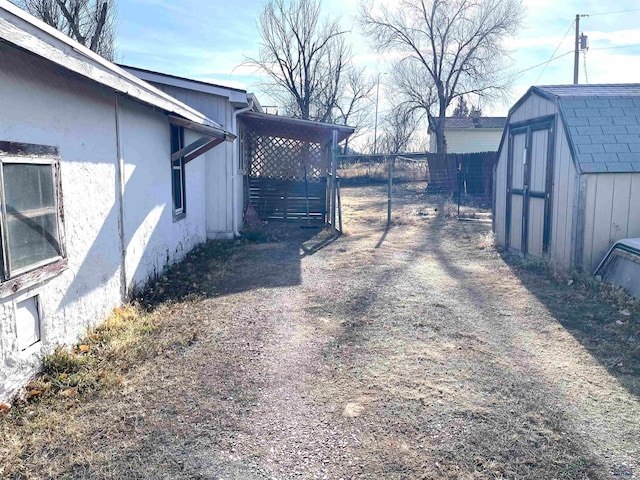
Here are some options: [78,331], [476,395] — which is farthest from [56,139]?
[476,395]

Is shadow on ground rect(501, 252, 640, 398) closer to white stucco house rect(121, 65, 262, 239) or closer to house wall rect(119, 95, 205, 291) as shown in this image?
house wall rect(119, 95, 205, 291)

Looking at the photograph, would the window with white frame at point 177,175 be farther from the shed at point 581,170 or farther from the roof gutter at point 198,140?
the shed at point 581,170

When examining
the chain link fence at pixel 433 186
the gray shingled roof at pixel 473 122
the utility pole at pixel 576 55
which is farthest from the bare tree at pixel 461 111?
the utility pole at pixel 576 55

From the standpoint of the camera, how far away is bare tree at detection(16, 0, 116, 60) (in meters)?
16.8

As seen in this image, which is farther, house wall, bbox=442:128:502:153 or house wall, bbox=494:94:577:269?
house wall, bbox=442:128:502:153

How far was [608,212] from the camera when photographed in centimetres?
621

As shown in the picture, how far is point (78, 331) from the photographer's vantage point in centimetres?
409

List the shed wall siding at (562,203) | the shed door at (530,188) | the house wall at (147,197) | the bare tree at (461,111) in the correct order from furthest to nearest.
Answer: the bare tree at (461,111) → the shed door at (530,188) → the shed wall siding at (562,203) → the house wall at (147,197)

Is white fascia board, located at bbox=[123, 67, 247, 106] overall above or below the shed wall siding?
above

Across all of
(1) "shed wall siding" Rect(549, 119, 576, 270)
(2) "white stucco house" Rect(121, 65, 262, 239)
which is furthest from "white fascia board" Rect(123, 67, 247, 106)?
(1) "shed wall siding" Rect(549, 119, 576, 270)

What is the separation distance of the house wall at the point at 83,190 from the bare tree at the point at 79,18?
45.3 feet

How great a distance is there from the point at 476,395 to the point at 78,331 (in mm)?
3118

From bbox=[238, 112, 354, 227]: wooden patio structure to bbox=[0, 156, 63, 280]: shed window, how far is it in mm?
8038

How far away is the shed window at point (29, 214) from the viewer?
312 centimetres
